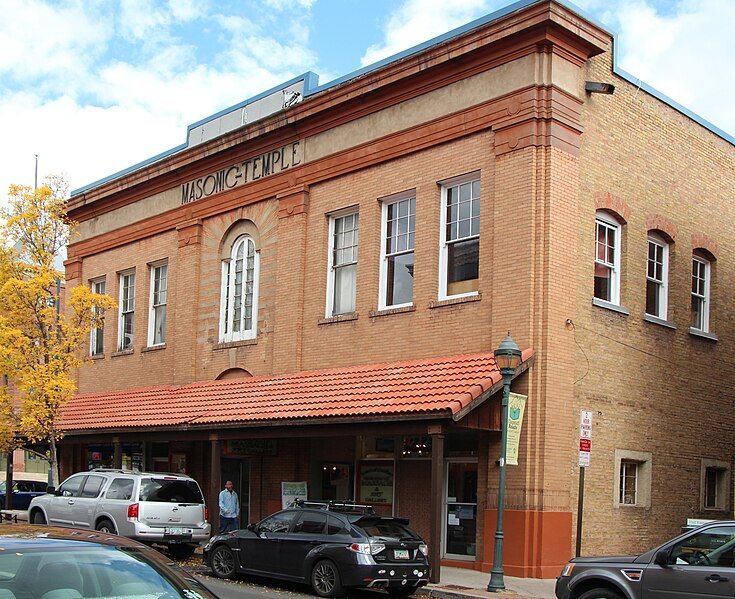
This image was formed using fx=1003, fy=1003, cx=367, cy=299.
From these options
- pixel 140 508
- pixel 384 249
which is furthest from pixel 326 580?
pixel 384 249

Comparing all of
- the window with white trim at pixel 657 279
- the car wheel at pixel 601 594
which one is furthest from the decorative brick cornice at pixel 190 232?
the car wheel at pixel 601 594

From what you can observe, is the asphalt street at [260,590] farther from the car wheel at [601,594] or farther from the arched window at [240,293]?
the arched window at [240,293]

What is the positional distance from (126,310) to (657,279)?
625 inches

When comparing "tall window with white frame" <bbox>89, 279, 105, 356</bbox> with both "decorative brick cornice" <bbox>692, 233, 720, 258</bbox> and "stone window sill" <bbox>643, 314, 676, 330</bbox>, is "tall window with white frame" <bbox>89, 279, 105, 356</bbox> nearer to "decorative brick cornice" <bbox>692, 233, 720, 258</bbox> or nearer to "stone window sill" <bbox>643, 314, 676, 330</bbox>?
"stone window sill" <bbox>643, 314, 676, 330</bbox>

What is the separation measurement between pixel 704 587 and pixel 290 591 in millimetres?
7109

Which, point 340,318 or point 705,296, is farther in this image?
point 705,296

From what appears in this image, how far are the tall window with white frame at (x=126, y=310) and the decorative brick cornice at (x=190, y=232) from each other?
3346 millimetres

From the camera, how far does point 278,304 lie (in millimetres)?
23562

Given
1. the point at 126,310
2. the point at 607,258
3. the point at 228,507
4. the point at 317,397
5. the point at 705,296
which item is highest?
the point at 607,258

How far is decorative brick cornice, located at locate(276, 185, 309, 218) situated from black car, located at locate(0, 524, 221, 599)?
58.3 feet

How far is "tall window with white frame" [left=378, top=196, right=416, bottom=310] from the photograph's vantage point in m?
20.8

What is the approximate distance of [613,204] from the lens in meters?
19.5

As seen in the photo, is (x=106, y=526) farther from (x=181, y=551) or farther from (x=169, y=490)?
(x=181, y=551)

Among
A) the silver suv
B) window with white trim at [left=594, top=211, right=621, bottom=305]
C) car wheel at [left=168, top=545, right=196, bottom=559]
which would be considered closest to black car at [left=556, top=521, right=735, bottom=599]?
window with white trim at [left=594, top=211, right=621, bottom=305]
